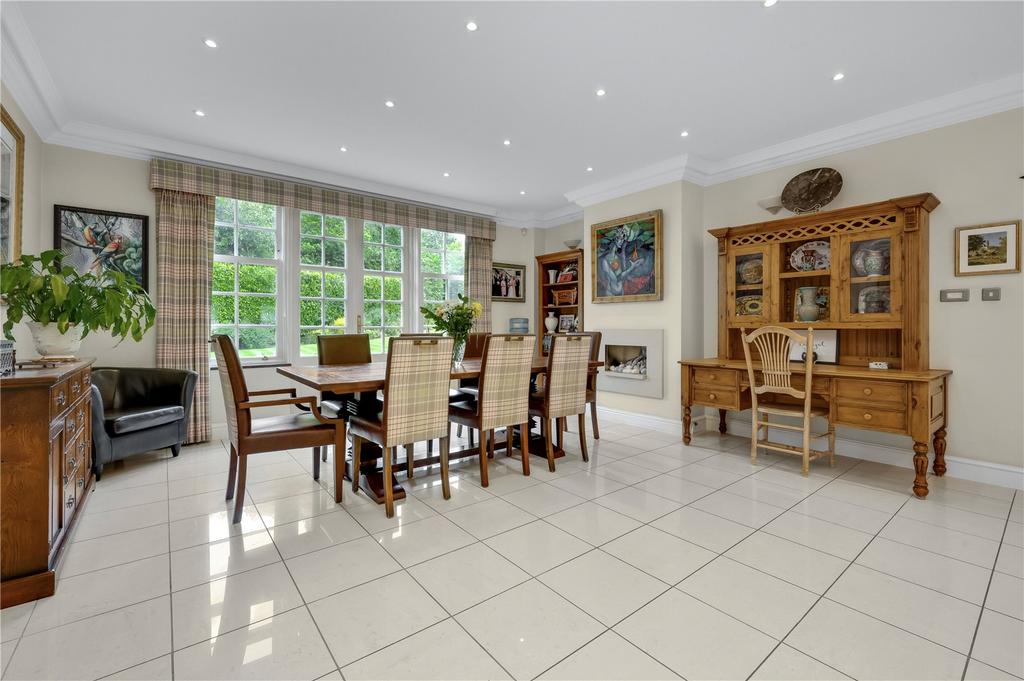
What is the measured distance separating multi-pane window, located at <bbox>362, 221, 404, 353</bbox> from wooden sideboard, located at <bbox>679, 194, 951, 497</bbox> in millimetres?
3467

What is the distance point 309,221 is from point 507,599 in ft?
15.0

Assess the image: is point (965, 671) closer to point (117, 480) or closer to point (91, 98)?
point (117, 480)

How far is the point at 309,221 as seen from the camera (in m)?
5.04

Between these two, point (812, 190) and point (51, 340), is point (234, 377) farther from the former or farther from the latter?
point (812, 190)

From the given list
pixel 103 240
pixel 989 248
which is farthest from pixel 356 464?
pixel 989 248

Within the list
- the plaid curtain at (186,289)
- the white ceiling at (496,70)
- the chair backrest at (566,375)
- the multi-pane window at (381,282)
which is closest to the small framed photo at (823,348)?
the white ceiling at (496,70)

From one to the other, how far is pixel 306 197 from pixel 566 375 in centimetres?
341

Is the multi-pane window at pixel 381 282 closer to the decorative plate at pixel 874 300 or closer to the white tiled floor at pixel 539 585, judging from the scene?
the white tiled floor at pixel 539 585

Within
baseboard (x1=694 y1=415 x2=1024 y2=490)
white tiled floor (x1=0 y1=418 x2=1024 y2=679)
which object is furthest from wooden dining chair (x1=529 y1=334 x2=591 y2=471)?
baseboard (x1=694 y1=415 x2=1024 y2=490)

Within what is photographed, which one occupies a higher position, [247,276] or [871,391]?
[247,276]

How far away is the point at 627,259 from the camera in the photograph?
500cm

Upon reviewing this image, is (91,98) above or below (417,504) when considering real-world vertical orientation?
above

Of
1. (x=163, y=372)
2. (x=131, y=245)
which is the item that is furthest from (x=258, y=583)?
(x=131, y=245)

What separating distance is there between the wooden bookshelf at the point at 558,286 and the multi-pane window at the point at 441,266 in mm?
1206
